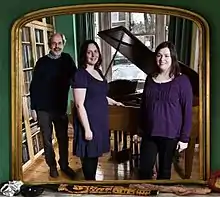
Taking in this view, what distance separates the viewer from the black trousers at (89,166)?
2.07 meters

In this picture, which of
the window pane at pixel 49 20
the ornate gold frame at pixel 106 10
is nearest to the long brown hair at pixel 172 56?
the ornate gold frame at pixel 106 10

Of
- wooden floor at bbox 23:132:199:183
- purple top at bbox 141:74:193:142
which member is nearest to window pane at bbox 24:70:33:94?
wooden floor at bbox 23:132:199:183

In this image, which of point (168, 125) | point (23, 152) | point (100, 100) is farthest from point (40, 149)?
point (168, 125)

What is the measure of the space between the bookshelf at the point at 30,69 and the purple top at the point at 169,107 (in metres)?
0.56

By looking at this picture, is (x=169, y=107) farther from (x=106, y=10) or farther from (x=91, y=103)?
(x=106, y=10)

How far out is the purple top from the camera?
2000 mm

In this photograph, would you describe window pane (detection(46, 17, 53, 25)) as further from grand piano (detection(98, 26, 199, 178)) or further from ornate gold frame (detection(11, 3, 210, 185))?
grand piano (detection(98, 26, 199, 178))

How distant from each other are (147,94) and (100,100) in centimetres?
25

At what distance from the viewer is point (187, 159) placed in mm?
2045

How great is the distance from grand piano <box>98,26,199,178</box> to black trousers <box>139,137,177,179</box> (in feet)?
0.14

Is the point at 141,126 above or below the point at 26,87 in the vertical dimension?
below

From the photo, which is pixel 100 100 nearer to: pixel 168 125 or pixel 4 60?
pixel 168 125

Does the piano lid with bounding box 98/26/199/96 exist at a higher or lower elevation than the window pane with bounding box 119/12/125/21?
lower

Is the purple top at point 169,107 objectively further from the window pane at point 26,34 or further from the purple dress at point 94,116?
the window pane at point 26,34
